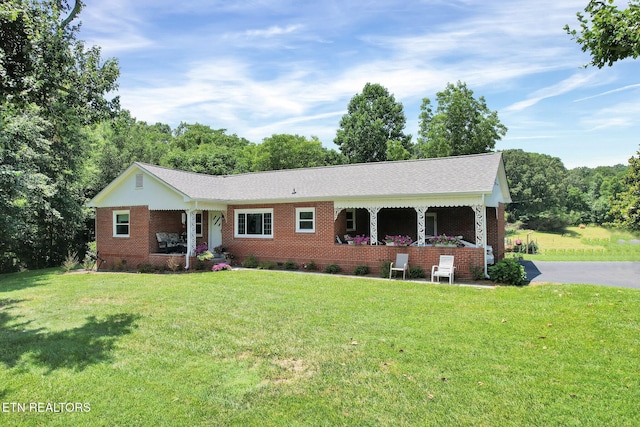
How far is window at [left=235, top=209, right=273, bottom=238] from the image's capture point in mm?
17234

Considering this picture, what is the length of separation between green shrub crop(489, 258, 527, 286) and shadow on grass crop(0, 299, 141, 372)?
34.4ft

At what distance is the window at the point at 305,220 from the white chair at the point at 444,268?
531cm

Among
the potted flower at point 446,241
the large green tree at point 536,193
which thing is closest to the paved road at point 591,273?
→ the potted flower at point 446,241

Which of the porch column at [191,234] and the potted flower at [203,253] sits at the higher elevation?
the porch column at [191,234]

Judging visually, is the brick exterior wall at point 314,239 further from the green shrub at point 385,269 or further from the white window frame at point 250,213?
the green shrub at point 385,269

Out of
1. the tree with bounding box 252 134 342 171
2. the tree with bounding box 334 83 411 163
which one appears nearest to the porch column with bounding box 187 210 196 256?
the tree with bounding box 252 134 342 171

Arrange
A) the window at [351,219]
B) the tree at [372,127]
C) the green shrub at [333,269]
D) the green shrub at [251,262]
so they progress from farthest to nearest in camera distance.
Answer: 1. the tree at [372,127]
2. the window at [351,219]
3. the green shrub at [251,262]
4. the green shrub at [333,269]

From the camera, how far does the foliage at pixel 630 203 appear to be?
14.8m

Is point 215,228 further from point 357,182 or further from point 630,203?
point 630,203

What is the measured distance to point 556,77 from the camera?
50.0 ft

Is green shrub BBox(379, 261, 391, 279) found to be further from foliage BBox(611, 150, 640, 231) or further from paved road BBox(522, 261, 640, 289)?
foliage BBox(611, 150, 640, 231)

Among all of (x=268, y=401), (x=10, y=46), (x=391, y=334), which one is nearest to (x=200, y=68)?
(x=10, y=46)

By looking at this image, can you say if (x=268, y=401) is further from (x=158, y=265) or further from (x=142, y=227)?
(x=142, y=227)

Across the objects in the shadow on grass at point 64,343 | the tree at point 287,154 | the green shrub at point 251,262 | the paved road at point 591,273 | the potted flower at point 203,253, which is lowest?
the paved road at point 591,273
